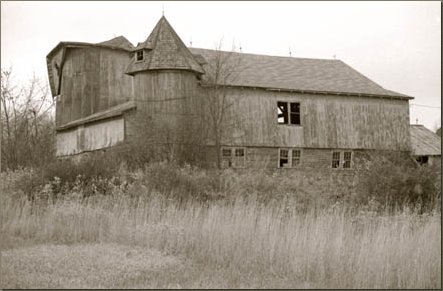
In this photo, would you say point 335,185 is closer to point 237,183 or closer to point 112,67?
point 237,183

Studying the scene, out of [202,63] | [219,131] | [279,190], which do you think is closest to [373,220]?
[279,190]

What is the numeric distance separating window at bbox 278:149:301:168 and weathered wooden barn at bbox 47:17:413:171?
0.19 ft

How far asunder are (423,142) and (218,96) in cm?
1822

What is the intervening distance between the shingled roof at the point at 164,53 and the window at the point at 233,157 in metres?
4.70

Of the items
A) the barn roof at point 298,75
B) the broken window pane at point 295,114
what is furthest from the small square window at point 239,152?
the broken window pane at point 295,114

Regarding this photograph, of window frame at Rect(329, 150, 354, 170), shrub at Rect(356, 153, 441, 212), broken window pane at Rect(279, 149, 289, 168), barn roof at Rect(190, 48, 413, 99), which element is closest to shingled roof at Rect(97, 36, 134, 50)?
barn roof at Rect(190, 48, 413, 99)

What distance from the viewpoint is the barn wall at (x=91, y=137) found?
98.3ft

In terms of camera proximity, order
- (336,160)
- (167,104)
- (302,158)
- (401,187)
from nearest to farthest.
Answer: (401,187) < (167,104) < (302,158) < (336,160)

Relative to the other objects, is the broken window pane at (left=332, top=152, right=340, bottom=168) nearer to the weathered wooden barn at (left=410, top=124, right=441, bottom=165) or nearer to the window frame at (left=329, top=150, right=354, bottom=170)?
the window frame at (left=329, top=150, right=354, bottom=170)

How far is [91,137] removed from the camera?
33062mm

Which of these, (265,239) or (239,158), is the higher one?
(239,158)

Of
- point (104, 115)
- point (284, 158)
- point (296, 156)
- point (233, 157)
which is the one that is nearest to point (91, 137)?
point (104, 115)

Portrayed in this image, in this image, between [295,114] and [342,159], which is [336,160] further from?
[295,114]

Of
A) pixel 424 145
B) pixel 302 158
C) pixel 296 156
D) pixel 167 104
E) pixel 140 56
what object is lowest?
pixel 302 158
